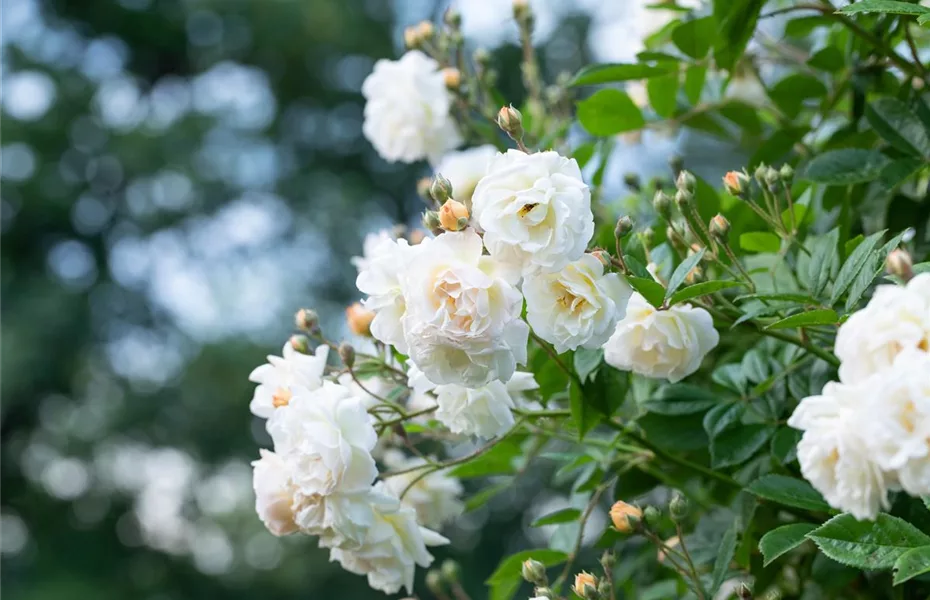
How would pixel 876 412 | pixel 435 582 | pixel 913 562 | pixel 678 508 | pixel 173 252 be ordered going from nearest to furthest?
pixel 876 412 < pixel 913 562 < pixel 678 508 < pixel 435 582 < pixel 173 252

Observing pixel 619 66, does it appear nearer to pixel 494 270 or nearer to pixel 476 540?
pixel 494 270

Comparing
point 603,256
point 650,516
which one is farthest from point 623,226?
point 650,516

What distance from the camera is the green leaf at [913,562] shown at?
0.40 metres

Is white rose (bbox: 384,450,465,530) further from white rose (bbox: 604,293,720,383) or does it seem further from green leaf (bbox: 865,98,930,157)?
green leaf (bbox: 865,98,930,157)

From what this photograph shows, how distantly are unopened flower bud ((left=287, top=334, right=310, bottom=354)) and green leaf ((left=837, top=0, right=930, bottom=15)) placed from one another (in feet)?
1.06

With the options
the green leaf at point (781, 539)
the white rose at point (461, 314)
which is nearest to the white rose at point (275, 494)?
the white rose at point (461, 314)

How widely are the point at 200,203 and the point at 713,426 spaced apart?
4.88m

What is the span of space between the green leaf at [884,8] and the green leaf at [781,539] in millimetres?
A: 234

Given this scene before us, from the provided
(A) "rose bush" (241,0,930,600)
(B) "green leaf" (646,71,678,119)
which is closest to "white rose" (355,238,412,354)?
(A) "rose bush" (241,0,930,600)

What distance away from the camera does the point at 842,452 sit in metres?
0.32

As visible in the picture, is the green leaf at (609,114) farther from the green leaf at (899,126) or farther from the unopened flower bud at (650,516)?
the unopened flower bud at (650,516)

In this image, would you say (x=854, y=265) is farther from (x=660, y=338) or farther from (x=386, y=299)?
(x=386, y=299)

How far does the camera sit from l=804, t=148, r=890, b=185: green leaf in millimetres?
573

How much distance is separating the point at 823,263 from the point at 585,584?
191 millimetres
